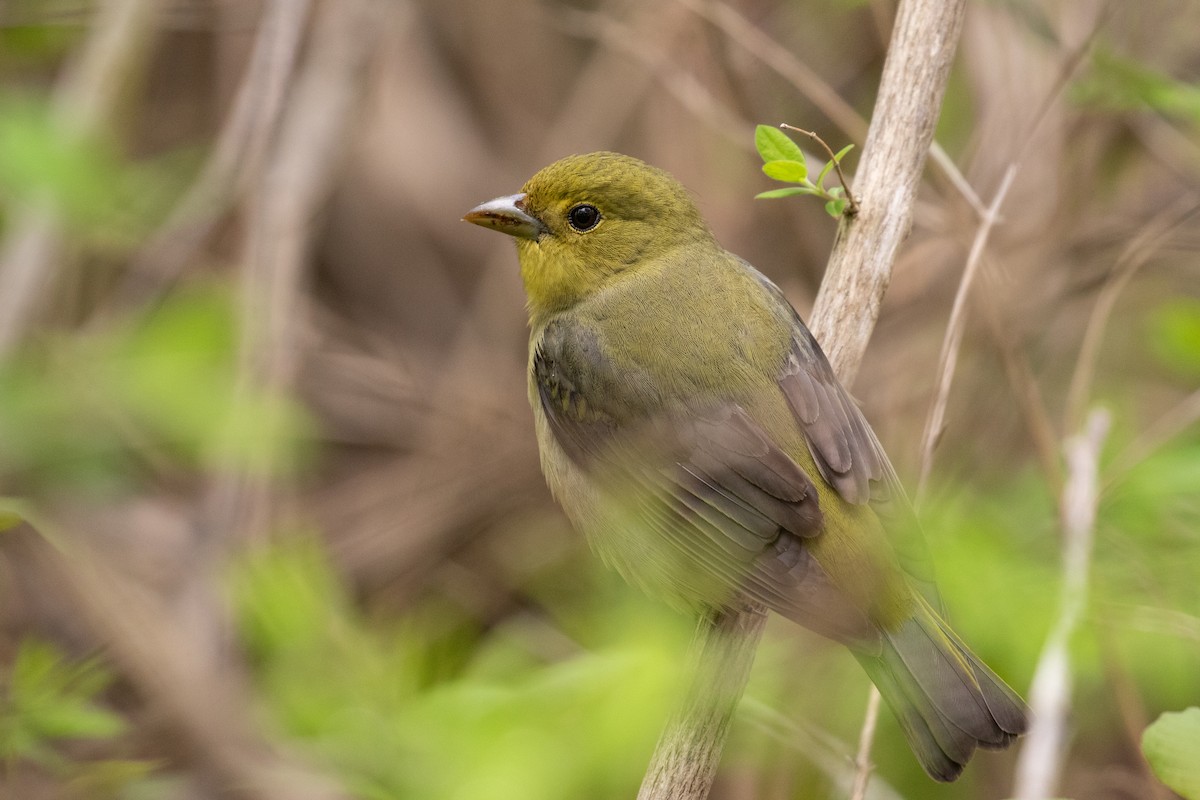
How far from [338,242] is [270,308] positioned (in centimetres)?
266

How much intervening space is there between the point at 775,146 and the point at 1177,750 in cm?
134

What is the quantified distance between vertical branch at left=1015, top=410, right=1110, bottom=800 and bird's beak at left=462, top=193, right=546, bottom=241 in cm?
154

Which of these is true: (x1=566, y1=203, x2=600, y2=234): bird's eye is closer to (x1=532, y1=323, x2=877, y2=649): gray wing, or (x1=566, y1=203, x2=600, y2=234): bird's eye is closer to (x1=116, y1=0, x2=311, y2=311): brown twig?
(x1=532, y1=323, x2=877, y2=649): gray wing

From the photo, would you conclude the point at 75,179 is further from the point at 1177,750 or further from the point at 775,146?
the point at 1177,750

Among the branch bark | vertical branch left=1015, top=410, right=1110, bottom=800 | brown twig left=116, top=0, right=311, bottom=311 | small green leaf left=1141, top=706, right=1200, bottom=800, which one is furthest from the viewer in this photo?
brown twig left=116, top=0, right=311, bottom=311

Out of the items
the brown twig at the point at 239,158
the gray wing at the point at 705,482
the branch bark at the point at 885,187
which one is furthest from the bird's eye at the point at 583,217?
the brown twig at the point at 239,158

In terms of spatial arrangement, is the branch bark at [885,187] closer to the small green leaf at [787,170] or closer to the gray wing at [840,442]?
the gray wing at [840,442]

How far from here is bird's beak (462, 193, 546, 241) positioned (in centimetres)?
359

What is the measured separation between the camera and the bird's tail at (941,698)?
9.11 feet

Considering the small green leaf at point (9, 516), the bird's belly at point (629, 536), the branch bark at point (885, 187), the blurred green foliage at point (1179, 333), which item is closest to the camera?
the small green leaf at point (9, 516)

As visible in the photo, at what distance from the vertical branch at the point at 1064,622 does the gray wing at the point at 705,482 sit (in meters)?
0.38

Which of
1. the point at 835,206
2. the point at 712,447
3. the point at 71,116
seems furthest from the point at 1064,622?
the point at 71,116

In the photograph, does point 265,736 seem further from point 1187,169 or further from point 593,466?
point 1187,169

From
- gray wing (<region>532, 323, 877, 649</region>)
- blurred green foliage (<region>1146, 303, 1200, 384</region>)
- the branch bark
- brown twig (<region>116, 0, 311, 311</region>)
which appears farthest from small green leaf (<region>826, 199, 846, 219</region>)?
brown twig (<region>116, 0, 311, 311</region>)
